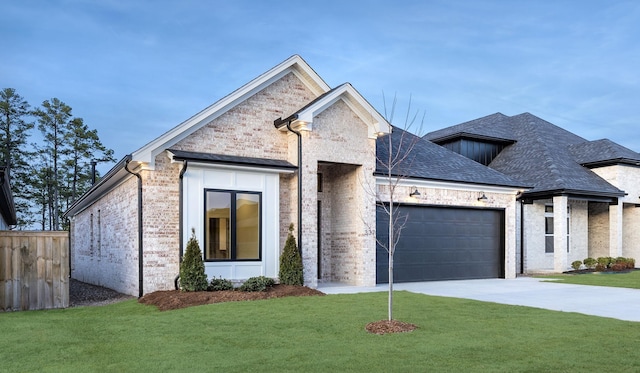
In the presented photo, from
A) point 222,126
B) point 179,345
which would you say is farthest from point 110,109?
point 179,345

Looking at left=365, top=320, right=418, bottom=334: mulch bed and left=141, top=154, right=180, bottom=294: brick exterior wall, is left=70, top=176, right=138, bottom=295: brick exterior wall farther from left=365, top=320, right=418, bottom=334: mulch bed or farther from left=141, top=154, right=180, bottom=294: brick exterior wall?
left=365, top=320, right=418, bottom=334: mulch bed

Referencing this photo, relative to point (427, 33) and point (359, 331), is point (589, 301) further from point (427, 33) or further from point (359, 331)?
point (427, 33)

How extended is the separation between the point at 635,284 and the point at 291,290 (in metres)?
11.8

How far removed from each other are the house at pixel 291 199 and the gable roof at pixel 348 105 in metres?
0.04

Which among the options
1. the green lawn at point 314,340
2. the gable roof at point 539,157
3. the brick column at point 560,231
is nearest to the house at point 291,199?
the green lawn at point 314,340

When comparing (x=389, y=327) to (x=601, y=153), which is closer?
(x=389, y=327)

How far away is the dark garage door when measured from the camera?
1625 centimetres

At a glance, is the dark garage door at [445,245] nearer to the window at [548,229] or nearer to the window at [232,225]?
the window at [232,225]

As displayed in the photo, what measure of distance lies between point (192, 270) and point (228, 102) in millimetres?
4669

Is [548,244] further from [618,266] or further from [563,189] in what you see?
[563,189]

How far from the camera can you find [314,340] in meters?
7.17

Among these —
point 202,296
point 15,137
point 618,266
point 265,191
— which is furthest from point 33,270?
point 15,137

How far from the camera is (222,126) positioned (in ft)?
45.4

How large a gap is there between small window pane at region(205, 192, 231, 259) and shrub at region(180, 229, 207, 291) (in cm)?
83
